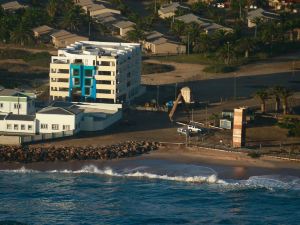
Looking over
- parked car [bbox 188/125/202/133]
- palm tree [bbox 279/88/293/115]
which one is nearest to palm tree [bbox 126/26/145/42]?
palm tree [bbox 279/88/293/115]

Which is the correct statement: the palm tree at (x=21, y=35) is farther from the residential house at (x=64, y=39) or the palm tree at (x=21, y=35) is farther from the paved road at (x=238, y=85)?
the paved road at (x=238, y=85)

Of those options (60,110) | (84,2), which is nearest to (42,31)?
(84,2)

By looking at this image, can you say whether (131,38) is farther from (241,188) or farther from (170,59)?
(241,188)

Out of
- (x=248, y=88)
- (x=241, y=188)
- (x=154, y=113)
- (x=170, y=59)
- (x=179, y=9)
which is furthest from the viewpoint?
(x=179, y=9)

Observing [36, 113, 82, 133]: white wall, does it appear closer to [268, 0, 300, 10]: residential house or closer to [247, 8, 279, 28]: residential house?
[247, 8, 279, 28]: residential house

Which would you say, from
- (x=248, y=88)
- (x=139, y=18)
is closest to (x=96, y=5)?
(x=139, y=18)

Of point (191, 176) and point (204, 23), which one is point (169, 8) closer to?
point (204, 23)
